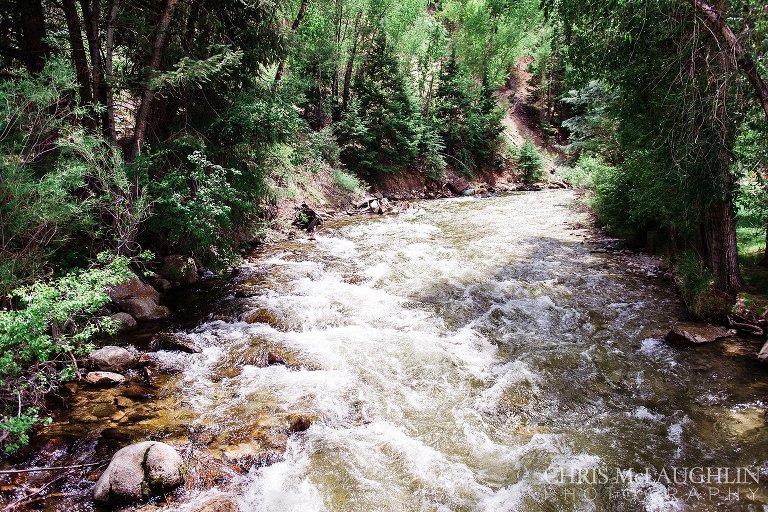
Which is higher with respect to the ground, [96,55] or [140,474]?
[96,55]

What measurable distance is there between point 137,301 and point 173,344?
183 centimetres

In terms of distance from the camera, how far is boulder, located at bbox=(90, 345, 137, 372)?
642 centimetres

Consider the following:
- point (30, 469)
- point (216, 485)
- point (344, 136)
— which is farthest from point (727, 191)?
point (344, 136)

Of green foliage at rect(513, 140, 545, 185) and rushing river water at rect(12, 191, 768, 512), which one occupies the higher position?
green foliage at rect(513, 140, 545, 185)

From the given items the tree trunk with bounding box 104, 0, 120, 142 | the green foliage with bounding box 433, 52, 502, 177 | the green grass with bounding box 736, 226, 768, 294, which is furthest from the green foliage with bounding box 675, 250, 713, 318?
the green foliage with bounding box 433, 52, 502, 177

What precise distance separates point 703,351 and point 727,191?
3.02 meters

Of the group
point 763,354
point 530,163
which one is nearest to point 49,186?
point 763,354

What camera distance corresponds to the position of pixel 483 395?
249 inches

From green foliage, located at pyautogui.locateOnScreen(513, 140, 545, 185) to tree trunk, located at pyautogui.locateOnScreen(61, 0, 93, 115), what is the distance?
94.4 ft

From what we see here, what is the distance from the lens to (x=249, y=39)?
35.7 ft

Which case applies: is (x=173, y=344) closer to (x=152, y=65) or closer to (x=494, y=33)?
(x=152, y=65)

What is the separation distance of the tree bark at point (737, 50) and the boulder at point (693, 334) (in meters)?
3.97

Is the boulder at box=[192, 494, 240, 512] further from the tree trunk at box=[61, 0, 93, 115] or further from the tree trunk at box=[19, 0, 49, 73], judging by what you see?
the tree trunk at box=[19, 0, 49, 73]

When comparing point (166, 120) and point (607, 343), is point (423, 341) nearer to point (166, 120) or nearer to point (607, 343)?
point (607, 343)
